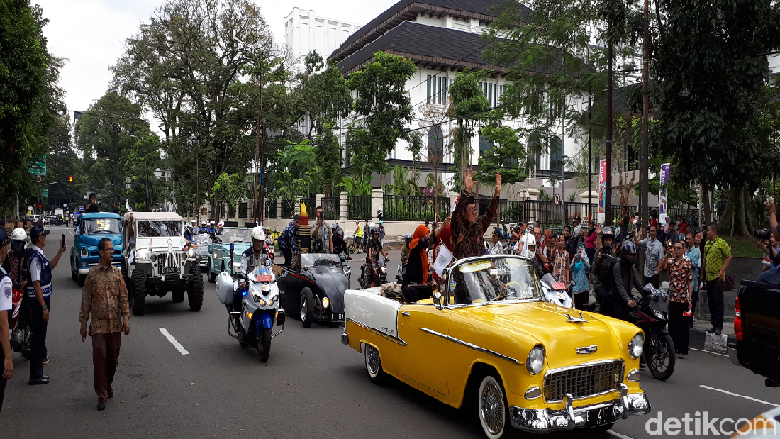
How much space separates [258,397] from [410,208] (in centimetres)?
3340

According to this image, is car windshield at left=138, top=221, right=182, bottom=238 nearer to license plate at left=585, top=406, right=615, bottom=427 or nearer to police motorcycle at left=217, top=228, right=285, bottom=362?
police motorcycle at left=217, top=228, right=285, bottom=362

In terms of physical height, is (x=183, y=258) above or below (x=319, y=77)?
below

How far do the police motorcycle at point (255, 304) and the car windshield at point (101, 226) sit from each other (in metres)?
11.4

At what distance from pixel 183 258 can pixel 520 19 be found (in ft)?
61.7

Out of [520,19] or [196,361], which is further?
[520,19]

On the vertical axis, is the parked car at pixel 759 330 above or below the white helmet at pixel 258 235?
below

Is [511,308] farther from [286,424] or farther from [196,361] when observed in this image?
[196,361]

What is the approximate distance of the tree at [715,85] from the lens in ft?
54.2

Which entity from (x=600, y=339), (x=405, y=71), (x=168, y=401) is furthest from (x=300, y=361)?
(x=405, y=71)

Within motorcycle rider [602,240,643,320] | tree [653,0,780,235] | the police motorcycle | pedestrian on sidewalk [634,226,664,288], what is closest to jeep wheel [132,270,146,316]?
the police motorcycle

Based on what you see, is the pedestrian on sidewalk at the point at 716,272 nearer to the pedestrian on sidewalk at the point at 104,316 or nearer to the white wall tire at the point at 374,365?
the white wall tire at the point at 374,365

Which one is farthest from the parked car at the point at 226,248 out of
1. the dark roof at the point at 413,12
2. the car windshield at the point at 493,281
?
the dark roof at the point at 413,12

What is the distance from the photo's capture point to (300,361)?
9547mm

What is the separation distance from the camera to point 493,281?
6.85 meters
